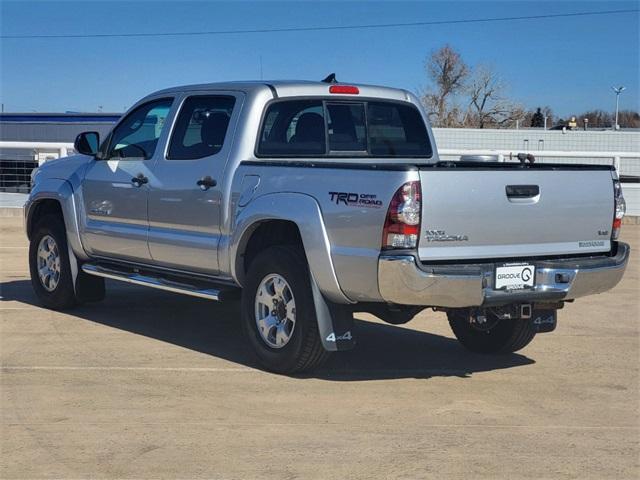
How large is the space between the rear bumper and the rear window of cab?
185cm

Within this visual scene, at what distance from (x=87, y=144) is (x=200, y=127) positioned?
5.25 ft

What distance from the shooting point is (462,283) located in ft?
19.4

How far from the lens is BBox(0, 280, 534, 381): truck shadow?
7121 millimetres

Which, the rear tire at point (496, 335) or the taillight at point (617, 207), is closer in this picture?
the taillight at point (617, 207)

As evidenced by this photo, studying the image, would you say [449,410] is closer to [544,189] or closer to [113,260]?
[544,189]

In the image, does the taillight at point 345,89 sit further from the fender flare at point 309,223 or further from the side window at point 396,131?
the fender flare at point 309,223

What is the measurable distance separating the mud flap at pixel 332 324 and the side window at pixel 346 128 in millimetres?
1634

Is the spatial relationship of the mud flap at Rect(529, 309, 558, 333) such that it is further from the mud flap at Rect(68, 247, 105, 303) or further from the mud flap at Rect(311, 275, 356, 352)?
the mud flap at Rect(68, 247, 105, 303)

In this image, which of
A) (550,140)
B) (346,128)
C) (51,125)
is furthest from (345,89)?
(51,125)

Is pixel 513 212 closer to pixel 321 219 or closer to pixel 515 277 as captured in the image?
pixel 515 277

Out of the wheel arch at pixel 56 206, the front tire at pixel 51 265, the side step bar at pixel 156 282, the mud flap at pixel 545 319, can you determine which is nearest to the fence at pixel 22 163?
the wheel arch at pixel 56 206

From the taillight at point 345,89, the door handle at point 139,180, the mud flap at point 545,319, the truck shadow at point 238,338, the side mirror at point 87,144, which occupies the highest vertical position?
the taillight at point 345,89

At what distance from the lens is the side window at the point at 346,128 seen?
763 cm

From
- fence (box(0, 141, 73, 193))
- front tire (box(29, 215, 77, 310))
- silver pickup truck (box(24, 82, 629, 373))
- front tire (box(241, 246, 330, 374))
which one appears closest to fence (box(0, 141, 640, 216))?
fence (box(0, 141, 73, 193))
